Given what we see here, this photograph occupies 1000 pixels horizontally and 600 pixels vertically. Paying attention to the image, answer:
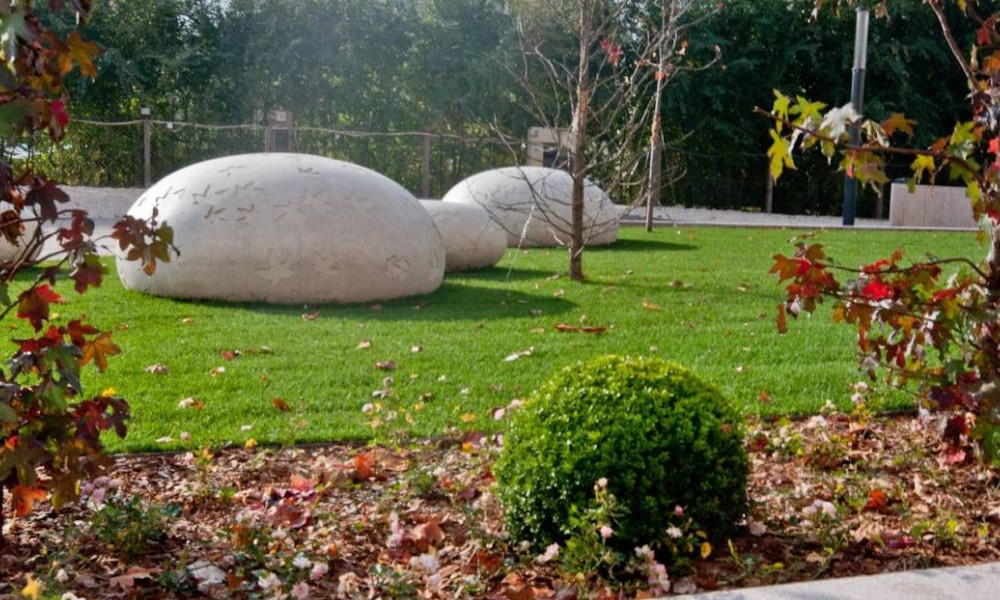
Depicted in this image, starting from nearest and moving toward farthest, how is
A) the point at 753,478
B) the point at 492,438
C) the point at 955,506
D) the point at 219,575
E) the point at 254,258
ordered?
the point at 219,575 < the point at 955,506 < the point at 753,478 < the point at 492,438 < the point at 254,258

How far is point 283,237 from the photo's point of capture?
8914 mm

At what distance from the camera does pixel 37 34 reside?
2770mm

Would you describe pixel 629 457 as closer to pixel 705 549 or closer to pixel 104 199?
pixel 705 549

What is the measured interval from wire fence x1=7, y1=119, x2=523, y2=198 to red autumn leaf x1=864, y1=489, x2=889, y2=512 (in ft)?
64.5

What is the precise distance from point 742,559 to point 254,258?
620 centimetres

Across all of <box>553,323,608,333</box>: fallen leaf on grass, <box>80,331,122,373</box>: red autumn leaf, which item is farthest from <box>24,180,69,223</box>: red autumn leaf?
<box>553,323,608,333</box>: fallen leaf on grass

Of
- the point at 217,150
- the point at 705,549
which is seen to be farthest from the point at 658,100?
the point at 705,549

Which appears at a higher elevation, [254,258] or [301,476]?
[254,258]

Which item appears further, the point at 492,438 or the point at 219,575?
the point at 492,438

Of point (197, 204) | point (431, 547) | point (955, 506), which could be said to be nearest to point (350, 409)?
point (431, 547)

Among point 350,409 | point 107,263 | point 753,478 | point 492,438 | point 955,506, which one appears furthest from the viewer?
point 107,263

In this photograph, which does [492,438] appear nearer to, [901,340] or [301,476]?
[301,476]

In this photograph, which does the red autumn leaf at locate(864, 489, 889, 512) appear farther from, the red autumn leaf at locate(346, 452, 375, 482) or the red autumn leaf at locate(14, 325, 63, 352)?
the red autumn leaf at locate(14, 325, 63, 352)

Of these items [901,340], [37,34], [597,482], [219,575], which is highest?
[37,34]
